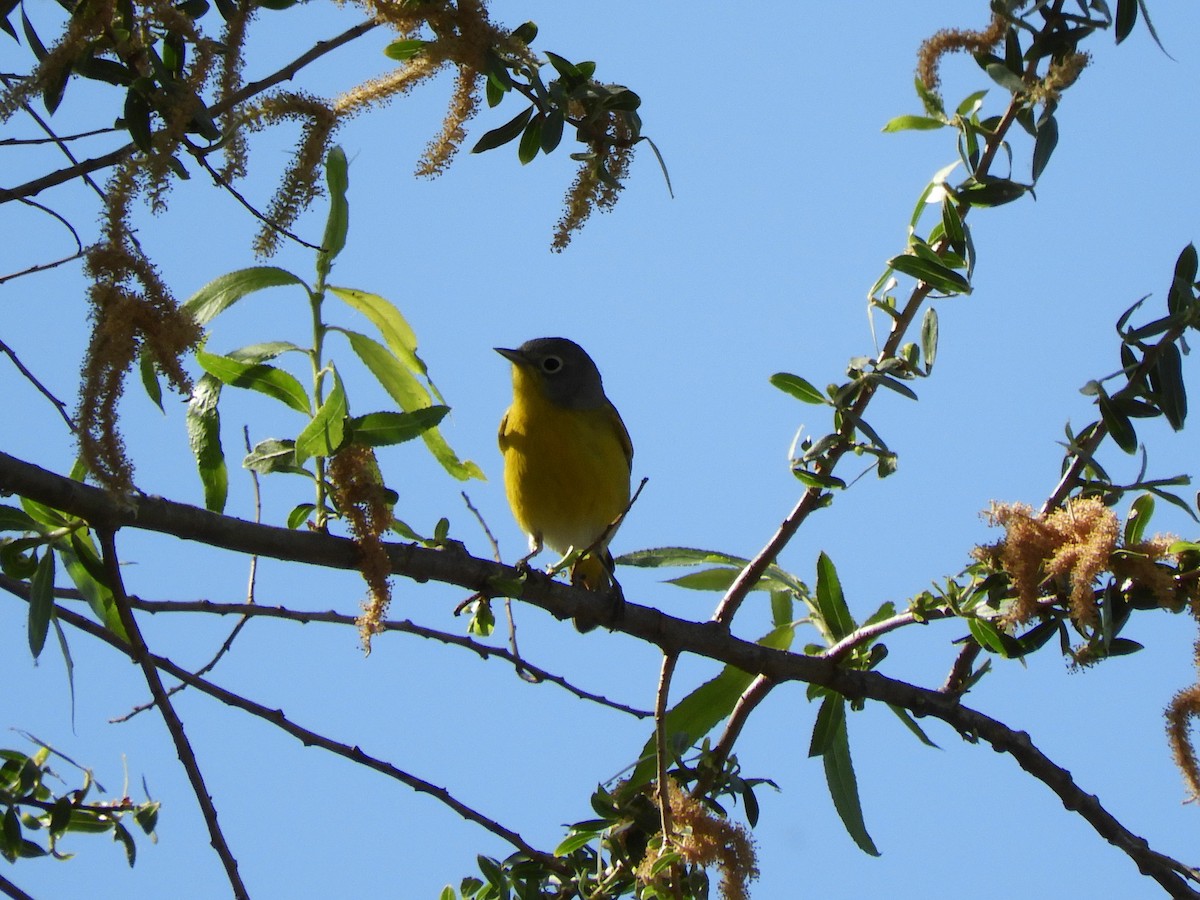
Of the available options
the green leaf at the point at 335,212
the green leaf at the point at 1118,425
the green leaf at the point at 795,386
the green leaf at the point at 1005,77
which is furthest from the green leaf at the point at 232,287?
the green leaf at the point at 1118,425

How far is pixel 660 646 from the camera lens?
12.9ft

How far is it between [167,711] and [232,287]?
120 cm

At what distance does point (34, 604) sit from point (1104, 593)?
8.90 feet

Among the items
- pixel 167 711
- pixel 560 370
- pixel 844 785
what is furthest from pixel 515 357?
pixel 167 711

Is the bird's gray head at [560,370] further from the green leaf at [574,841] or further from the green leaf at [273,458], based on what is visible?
the green leaf at [273,458]

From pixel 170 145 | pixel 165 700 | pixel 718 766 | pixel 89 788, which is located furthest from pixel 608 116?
pixel 89 788

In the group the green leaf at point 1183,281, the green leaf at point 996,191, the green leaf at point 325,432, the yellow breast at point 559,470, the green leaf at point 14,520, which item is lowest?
the green leaf at point 14,520

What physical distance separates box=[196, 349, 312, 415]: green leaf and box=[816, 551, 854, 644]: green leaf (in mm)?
1830

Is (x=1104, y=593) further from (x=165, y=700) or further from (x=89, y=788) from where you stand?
(x=89, y=788)

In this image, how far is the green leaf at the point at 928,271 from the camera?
3.43m

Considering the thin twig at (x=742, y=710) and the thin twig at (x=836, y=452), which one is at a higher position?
the thin twig at (x=836, y=452)

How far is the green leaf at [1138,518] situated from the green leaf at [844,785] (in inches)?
46.2

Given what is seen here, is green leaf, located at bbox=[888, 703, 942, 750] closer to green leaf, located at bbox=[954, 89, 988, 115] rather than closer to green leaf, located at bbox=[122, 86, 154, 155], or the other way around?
green leaf, located at bbox=[954, 89, 988, 115]

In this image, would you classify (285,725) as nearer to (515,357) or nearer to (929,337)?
(929,337)
